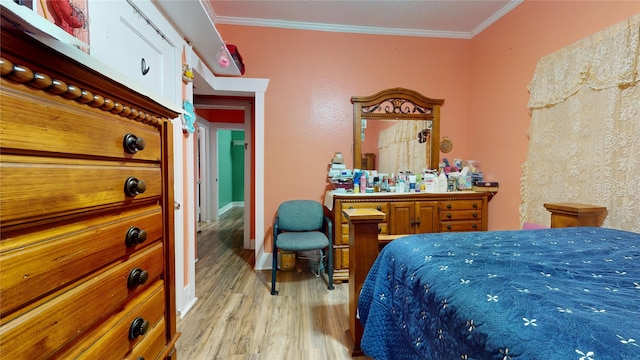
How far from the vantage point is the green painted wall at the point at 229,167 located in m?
6.41

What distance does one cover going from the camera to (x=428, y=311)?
0.88 meters

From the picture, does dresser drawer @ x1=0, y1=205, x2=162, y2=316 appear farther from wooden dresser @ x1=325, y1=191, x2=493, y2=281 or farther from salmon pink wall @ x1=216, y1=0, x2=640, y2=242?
salmon pink wall @ x1=216, y1=0, x2=640, y2=242

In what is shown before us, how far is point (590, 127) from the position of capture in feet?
6.12

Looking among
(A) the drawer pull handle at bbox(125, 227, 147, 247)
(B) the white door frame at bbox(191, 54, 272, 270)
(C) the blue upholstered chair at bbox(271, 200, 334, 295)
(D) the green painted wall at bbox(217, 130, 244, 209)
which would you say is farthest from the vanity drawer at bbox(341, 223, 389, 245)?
(D) the green painted wall at bbox(217, 130, 244, 209)

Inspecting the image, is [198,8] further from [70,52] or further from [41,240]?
[41,240]

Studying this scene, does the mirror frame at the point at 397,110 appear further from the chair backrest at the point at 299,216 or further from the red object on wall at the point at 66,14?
the red object on wall at the point at 66,14

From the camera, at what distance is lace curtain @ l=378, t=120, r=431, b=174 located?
314cm

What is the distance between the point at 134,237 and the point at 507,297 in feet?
3.24

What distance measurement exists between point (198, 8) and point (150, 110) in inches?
53.5

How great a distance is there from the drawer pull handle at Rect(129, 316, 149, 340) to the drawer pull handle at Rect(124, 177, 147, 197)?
330 millimetres

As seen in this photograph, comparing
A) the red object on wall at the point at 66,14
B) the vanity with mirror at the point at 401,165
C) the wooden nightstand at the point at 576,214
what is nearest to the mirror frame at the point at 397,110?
the vanity with mirror at the point at 401,165

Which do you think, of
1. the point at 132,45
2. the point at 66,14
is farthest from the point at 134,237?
the point at 132,45

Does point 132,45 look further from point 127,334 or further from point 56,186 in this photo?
point 127,334

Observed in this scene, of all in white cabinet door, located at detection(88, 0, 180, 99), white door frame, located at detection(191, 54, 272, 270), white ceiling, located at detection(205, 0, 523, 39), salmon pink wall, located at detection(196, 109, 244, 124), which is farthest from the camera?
salmon pink wall, located at detection(196, 109, 244, 124)
